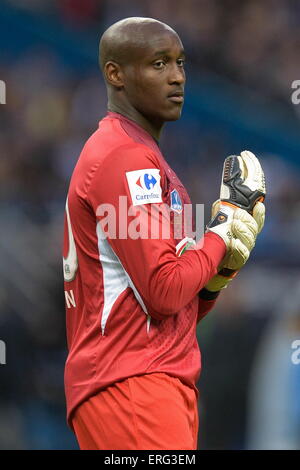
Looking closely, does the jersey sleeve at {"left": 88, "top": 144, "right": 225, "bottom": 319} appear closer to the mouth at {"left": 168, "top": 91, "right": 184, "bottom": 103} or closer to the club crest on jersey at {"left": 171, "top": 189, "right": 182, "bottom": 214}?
the club crest on jersey at {"left": 171, "top": 189, "right": 182, "bottom": 214}

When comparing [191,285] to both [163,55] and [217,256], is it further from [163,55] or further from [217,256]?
[163,55]

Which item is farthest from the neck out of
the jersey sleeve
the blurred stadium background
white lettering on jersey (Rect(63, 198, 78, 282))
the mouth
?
the blurred stadium background

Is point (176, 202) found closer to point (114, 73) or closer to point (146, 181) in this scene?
point (146, 181)

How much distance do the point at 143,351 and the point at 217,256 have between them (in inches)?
15.3

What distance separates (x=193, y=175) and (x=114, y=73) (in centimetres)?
246

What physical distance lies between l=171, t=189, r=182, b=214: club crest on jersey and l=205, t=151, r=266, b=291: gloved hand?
0.39ft

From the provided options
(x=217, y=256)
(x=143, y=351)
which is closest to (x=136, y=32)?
(x=217, y=256)

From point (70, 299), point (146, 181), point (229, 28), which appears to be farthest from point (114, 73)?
point (229, 28)

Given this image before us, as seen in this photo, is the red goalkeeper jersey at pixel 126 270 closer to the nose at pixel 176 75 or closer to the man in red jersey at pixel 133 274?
the man in red jersey at pixel 133 274

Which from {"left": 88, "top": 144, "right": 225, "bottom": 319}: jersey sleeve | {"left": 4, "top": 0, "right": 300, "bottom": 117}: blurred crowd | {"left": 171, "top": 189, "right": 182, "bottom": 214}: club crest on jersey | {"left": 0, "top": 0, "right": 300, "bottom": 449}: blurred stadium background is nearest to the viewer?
{"left": 88, "top": 144, "right": 225, "bottom": 319}: jersey sleeve

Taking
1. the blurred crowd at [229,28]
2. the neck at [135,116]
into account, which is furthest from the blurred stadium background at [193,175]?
the neck at [135,116]

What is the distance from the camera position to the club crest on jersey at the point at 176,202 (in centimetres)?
293

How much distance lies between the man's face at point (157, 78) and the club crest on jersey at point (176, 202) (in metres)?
0.27

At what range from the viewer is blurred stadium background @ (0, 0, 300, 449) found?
525cm
